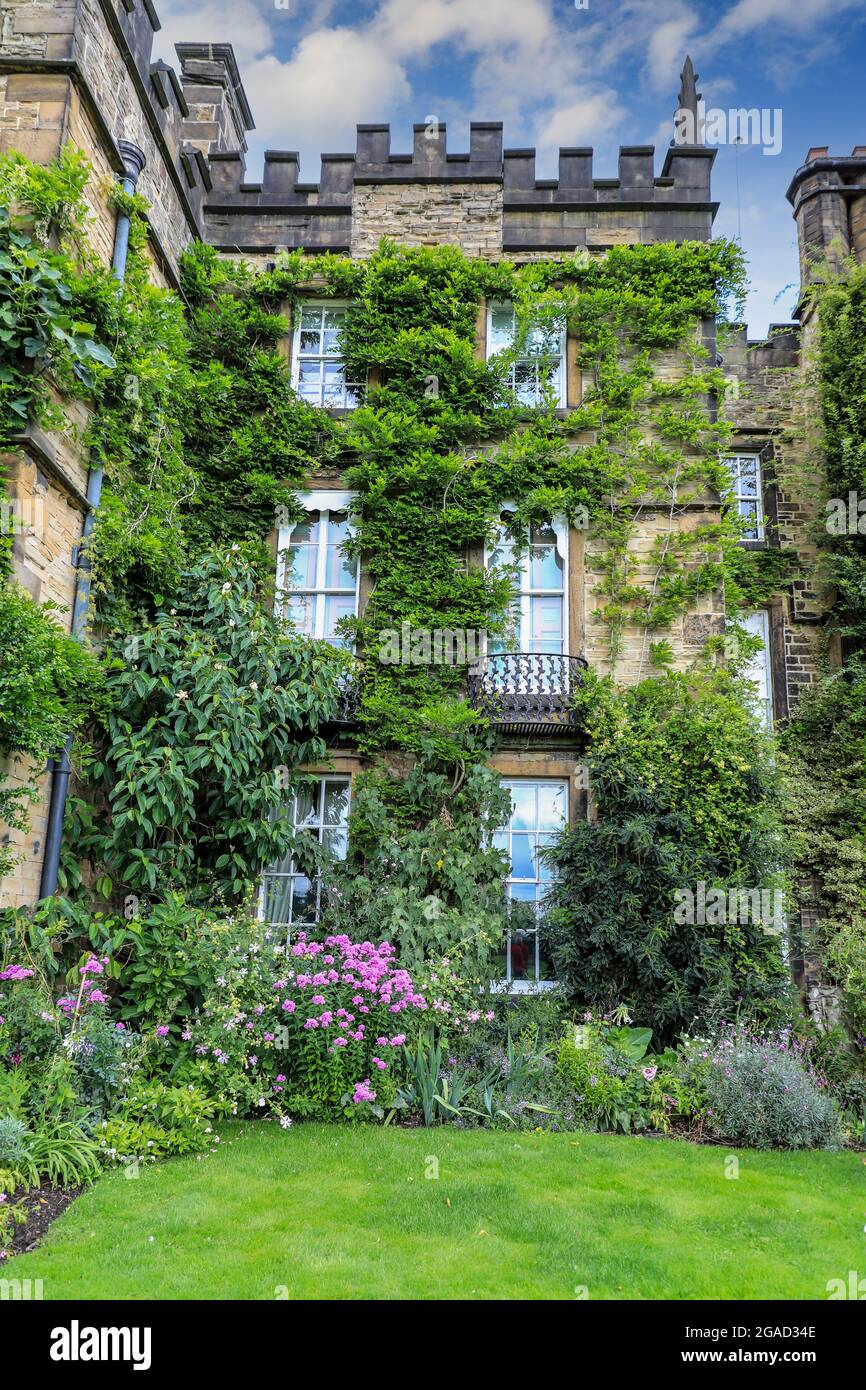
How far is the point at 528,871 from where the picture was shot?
9844 mm

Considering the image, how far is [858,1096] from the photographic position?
811 cm

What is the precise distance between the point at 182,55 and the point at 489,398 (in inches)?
293

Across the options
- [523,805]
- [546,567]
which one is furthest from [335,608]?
[523,805]

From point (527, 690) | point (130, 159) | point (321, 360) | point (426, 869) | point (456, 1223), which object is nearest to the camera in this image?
point (456, 1223)

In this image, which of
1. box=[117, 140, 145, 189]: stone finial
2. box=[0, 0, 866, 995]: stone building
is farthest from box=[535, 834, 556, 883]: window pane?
box=[117, 140, 145, 189]: stone finial

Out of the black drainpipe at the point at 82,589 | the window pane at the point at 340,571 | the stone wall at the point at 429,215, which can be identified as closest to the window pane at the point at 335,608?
the window pane at the point at 340,571

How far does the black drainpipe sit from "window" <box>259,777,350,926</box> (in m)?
2.83

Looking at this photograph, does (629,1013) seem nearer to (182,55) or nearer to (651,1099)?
(651,1099)

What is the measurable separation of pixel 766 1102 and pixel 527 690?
4.69 metres

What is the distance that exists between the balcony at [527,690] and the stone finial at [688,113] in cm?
718

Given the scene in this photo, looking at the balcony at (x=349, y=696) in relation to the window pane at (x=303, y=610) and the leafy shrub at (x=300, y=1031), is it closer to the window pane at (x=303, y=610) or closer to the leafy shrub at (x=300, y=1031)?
the window pane at (x=303, y=610)

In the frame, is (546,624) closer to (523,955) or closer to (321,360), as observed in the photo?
(523,955)

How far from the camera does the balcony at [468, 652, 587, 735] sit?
9.77 meters
